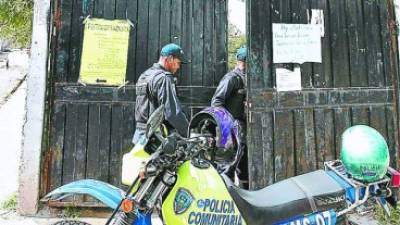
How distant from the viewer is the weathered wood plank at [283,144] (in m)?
4.32

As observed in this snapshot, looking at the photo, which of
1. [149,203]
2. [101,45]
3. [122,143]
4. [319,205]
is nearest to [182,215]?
[149,203]

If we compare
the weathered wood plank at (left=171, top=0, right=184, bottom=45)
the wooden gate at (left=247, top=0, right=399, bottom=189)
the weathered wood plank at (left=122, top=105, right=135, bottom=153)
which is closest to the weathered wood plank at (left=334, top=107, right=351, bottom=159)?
the wooden gate at (left=247, top=0, right=399, bottom=189)

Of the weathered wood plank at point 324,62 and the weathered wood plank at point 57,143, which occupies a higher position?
the weathered wood plank at point 324,62

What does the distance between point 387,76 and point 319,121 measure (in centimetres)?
94

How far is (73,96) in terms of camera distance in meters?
4.50

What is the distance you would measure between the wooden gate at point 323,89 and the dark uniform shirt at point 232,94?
395 millimetres

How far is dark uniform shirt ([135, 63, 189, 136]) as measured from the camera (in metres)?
3.96

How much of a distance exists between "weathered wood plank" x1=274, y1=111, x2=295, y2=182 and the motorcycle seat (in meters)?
1.66

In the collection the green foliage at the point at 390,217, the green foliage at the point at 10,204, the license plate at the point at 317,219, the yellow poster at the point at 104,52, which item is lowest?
the green foliage at the point at 390,217

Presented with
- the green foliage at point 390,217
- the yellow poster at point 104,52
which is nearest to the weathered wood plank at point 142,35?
the yellow poster at point 104,52

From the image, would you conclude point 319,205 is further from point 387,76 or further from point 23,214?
point 23,214

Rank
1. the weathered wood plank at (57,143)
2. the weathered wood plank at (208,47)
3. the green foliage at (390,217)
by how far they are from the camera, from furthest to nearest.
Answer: the weathered wood plank at (208,47) < the weathered wood plank at (57,143) < the green foliage at (390,217)

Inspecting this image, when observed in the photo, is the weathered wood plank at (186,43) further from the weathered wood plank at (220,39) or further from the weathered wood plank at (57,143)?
the weathered wood plank at (57,143)

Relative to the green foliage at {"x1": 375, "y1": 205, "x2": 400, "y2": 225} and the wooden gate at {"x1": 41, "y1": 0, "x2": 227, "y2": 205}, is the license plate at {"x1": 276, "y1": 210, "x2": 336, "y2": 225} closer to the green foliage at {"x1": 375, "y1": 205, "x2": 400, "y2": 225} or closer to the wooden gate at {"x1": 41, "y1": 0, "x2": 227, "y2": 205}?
the green foliage at {"x1": 375, "y1": 205, "x2": 400, "y2": 225}
